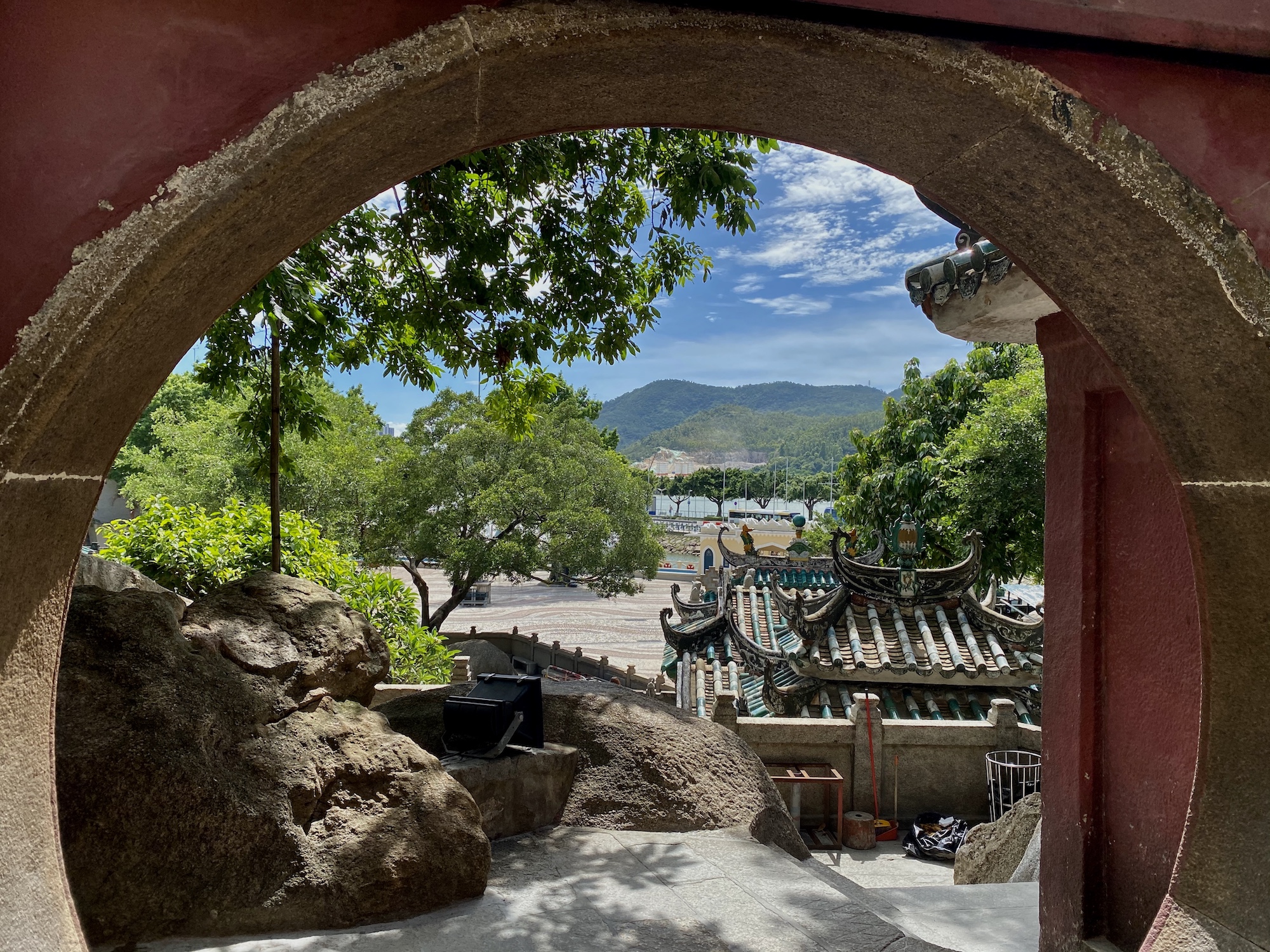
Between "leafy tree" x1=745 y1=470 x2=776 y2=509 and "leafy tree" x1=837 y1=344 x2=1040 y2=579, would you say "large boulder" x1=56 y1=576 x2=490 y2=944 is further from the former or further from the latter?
"leafy tree" x1=745 y1=470 x2=776 y2=509

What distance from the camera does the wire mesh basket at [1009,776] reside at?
31.0ft

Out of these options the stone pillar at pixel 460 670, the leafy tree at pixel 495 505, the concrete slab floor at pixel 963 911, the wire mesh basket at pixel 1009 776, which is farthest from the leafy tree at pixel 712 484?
the concrete slab floor at pixel 963 911

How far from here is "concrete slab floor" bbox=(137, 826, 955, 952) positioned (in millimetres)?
3516

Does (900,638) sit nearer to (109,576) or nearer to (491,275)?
(491,275)

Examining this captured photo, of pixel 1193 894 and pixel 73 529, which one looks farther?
pixel 1193 894

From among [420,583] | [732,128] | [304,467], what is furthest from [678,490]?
[732,128]

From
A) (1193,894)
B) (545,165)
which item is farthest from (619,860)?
(545,165)

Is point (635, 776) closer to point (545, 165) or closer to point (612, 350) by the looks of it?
point (612, 350)

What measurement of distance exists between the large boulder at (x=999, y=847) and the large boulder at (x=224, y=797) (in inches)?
175

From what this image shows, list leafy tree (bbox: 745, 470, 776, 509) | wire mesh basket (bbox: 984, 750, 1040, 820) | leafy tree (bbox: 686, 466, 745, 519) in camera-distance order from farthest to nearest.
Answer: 1. leafy tree (bbox: 745, 470, 776, 509)
2. leafy tree (bbox: 686, 466, 745, 519)
3. wire mesh basket (bbox: 984, 750, 1040, 820)

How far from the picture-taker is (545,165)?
5930 mm

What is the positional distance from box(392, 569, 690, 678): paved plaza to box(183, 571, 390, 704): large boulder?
2185cm

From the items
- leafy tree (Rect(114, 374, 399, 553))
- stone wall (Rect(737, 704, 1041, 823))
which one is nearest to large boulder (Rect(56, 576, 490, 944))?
stone wall (Rect(737, 704, 1041, 823))

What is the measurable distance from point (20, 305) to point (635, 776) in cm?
466
